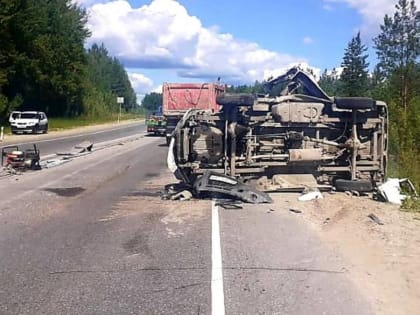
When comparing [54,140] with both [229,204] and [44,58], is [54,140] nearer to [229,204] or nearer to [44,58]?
[44,58]

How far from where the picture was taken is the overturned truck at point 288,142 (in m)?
14.6

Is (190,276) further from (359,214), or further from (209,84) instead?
(209,84)

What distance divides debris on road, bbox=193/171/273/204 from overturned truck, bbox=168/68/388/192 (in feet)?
2.23

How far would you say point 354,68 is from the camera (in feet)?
225

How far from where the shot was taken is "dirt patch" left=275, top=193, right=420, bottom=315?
671 cm

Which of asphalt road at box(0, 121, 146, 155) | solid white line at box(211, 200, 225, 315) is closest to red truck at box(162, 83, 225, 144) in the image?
asphalt road at box(0, 121, 146, 155)

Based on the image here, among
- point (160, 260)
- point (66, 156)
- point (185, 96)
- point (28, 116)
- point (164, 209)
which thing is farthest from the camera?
point (28, 116)

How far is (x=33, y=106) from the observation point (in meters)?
68.3

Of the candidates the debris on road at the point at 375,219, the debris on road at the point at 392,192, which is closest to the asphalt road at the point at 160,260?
the debris on road at the point at 375,219

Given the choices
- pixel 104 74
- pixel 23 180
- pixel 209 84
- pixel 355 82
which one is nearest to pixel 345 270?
pixel 23 180

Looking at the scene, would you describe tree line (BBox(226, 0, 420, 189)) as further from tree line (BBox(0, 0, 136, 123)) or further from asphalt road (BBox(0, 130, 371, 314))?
tree line (BBox(0, 0, 136, 123))

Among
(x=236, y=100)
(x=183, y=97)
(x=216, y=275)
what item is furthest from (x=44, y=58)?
(x=216, y=275)

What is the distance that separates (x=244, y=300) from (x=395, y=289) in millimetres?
1669

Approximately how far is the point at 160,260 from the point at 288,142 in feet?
24.2
